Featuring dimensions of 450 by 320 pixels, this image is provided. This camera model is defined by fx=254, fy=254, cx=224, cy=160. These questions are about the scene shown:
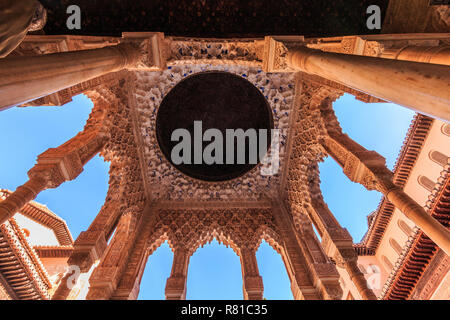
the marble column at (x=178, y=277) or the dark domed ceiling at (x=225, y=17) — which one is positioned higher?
the dark domed ceiling at (x=225, y=17)

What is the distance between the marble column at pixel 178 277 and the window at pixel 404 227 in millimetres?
10420

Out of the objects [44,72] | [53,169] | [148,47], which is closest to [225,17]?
[148,47]

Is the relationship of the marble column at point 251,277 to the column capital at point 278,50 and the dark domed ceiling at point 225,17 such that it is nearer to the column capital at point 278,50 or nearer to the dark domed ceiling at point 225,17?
the column capital at point 278,50

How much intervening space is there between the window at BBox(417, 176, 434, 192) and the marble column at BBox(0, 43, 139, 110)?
12.4 metres

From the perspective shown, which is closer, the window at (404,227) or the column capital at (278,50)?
the column capital at (278,50)

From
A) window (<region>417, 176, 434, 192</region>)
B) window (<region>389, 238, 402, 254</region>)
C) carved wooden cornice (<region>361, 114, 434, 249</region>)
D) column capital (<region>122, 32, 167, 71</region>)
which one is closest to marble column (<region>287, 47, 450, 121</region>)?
column capital (<region>122, 32, 167, 71</region>)

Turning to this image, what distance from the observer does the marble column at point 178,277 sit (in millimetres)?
6281

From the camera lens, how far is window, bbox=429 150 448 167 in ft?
32.2

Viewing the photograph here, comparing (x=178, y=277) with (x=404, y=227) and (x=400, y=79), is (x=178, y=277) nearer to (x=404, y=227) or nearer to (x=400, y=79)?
(x=400, y=79)

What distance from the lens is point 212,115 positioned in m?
9.36

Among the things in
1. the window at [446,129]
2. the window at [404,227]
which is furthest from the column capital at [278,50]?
the window at [404,227]

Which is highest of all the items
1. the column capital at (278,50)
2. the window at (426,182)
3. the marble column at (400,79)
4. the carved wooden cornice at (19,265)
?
the window at (426,182)

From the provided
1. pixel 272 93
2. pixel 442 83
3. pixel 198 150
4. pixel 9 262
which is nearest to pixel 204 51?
pixel 272 93

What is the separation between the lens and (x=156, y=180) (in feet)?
29.3
